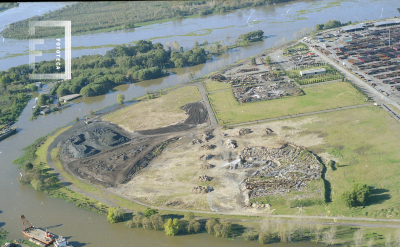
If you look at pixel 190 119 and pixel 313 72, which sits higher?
pixel 313 72

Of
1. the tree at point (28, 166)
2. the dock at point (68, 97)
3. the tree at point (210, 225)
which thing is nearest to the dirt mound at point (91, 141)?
the tree at point (28, 166)

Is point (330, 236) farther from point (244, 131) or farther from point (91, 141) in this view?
point (91, 141)

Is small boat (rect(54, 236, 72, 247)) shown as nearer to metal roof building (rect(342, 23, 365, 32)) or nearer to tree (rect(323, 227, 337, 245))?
tree (rect(323, 227, 337, 245))

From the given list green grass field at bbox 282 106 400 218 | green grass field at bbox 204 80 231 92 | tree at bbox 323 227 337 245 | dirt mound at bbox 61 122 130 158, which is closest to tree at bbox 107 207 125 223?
dirt mound at bbox 61 122 130 158

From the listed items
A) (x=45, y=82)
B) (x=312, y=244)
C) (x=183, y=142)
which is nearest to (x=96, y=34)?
(x=45, y=82)

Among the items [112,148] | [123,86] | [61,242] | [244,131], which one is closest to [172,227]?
[61,242]

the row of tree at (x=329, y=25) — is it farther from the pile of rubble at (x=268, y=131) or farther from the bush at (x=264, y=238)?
the bush at (x=264, y=238)
